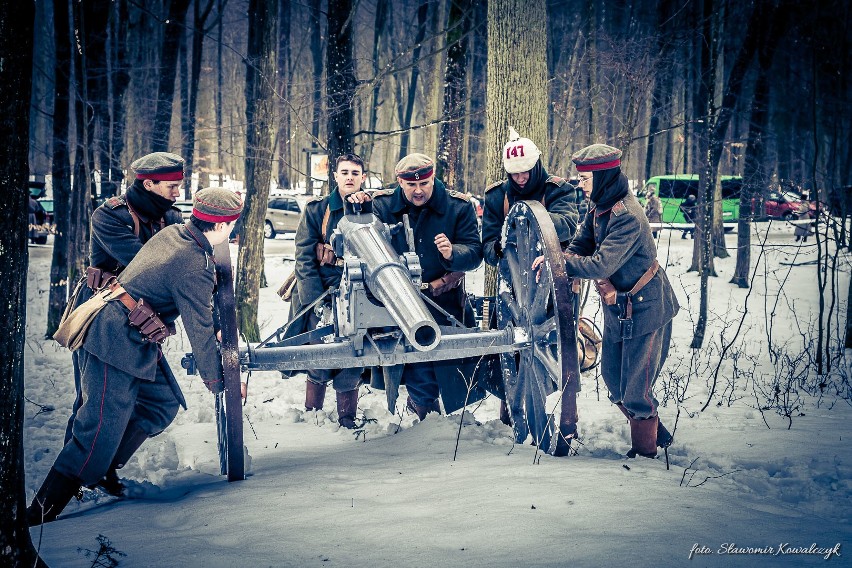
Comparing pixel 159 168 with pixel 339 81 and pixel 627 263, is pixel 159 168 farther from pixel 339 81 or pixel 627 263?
pixel 339 81

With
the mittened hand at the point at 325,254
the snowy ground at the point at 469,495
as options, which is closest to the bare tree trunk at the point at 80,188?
the snowy ground at the point at 469,495

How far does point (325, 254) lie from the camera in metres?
5.79

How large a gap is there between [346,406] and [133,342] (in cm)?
213

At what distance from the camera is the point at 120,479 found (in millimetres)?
Result: 4367

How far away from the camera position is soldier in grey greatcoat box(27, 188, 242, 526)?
3.92 metres

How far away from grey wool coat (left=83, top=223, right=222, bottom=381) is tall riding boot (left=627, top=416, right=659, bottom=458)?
2.41 m

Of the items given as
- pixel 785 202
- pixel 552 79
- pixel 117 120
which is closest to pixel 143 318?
pixel 552 79

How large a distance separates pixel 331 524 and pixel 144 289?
62.1 inches

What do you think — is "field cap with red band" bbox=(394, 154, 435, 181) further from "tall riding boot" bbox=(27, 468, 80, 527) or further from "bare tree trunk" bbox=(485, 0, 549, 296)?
"tall riding boot" bbox=(27, 468, 80, 527)

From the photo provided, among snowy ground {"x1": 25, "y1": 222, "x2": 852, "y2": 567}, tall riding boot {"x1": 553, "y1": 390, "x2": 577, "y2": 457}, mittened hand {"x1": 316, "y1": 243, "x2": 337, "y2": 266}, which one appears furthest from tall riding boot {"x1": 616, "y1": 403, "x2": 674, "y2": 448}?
mittened hand {"x1": 316, "y1": 243, "x2": 337, "y2": 266}

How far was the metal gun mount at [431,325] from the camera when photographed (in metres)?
4.10

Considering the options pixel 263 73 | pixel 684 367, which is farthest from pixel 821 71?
pixel 263 73

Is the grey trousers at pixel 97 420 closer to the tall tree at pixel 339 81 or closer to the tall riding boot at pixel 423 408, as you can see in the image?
the tall riding boot at pixel 423 408

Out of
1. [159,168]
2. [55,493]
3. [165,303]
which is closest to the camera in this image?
[55,493]
